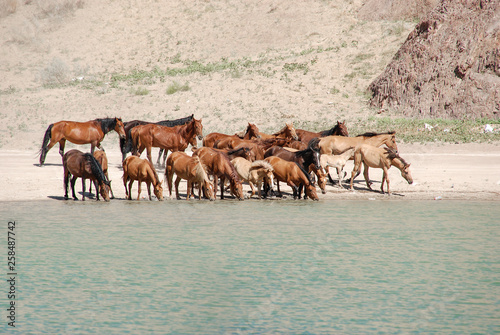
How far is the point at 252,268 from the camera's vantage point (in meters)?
10.3

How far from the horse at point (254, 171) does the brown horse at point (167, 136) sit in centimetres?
405

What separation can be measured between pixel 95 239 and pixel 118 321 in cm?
453

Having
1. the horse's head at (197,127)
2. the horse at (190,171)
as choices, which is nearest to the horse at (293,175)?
the horse at (190,171)

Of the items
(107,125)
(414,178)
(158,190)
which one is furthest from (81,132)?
(414,178)

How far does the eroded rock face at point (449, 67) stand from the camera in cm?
3111

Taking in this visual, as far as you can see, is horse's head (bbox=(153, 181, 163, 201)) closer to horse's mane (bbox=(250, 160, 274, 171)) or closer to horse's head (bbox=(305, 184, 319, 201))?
horse's mane (bbox=(250, 160, 274, 171))

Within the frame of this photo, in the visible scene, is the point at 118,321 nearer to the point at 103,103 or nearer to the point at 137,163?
the point at 137,163

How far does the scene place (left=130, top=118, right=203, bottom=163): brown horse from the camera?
20.6 meters

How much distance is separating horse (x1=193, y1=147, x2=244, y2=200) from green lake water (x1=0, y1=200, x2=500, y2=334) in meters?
0.44

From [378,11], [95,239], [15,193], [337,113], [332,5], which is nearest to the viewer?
[95,239]

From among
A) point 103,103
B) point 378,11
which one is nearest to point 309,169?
point 103,103

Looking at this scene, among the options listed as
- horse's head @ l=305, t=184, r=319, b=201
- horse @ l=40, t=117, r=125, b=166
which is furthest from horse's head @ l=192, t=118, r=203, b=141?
horse's head @ l=305, t=184, r=319, b=201

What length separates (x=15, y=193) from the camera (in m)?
17.2

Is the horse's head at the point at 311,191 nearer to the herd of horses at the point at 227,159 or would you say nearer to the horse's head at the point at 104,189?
the herd of horses at the point at 227,159
